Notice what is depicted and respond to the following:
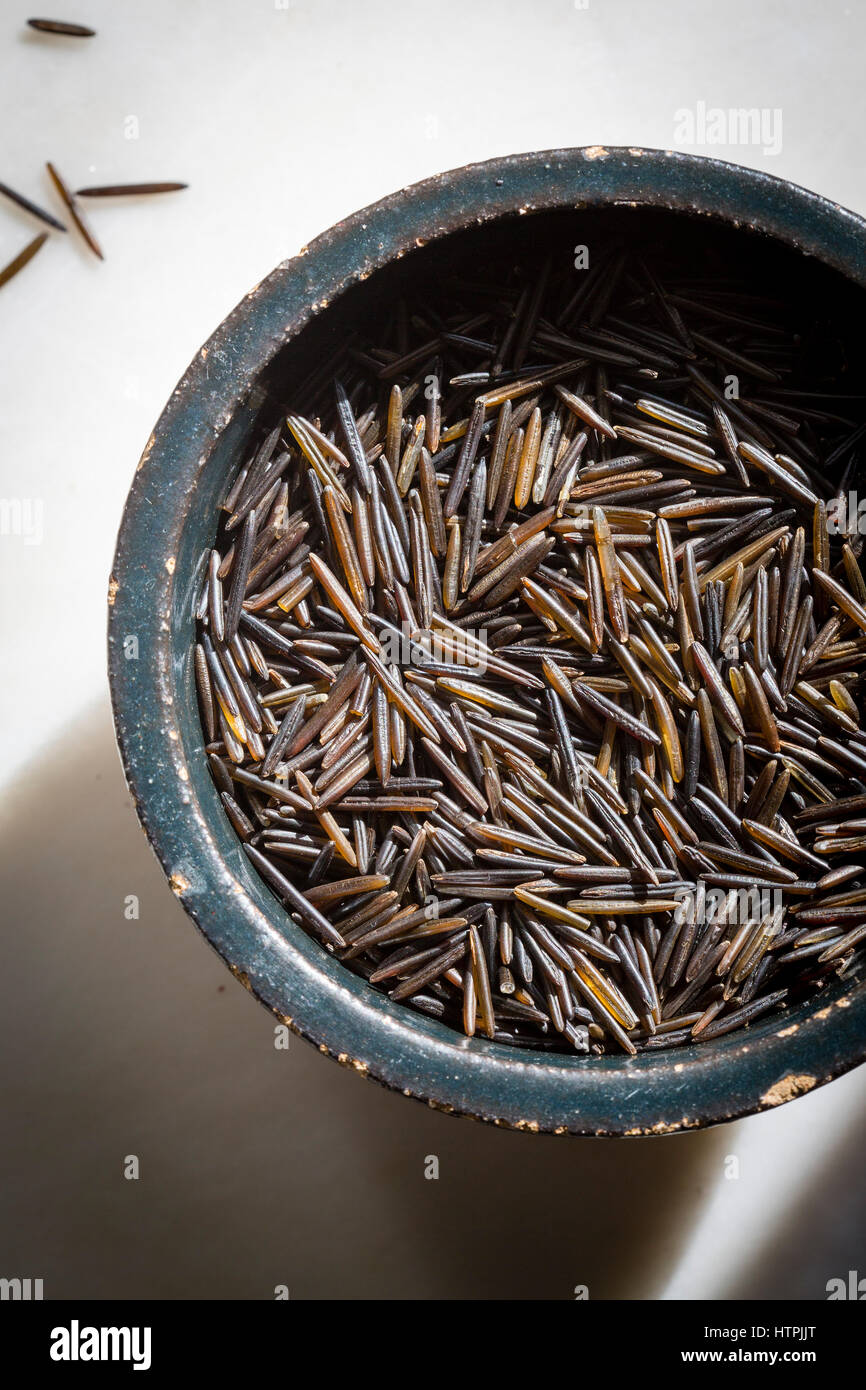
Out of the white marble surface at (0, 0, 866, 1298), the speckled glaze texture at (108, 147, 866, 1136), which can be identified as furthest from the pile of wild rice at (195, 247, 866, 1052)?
the white marble surface at (0, 0, 866, 1298)

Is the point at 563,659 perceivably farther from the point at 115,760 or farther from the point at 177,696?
the point at 115,760

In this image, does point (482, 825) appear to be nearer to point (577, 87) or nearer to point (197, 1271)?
point (197, 1271)

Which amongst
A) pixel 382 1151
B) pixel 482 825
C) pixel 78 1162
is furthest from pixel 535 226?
pixel 78 1162

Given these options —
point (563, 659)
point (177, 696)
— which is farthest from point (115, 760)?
point (563, 659)

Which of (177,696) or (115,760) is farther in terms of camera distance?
(115,760)

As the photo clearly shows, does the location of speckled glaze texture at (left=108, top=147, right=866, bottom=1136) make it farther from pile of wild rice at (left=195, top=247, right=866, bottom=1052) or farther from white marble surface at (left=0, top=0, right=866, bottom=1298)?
white marble surface at (left=0, top=0, right=866, bottom=1298)

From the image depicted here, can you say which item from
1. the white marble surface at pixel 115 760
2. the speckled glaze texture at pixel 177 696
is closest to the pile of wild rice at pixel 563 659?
the speckled glaze texture at pixel 177 696

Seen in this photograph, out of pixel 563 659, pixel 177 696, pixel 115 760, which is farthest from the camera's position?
pixel 115 760

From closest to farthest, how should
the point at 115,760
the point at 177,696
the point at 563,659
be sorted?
the point at 177,696 < the point at 563,659 < the point at 115,760
